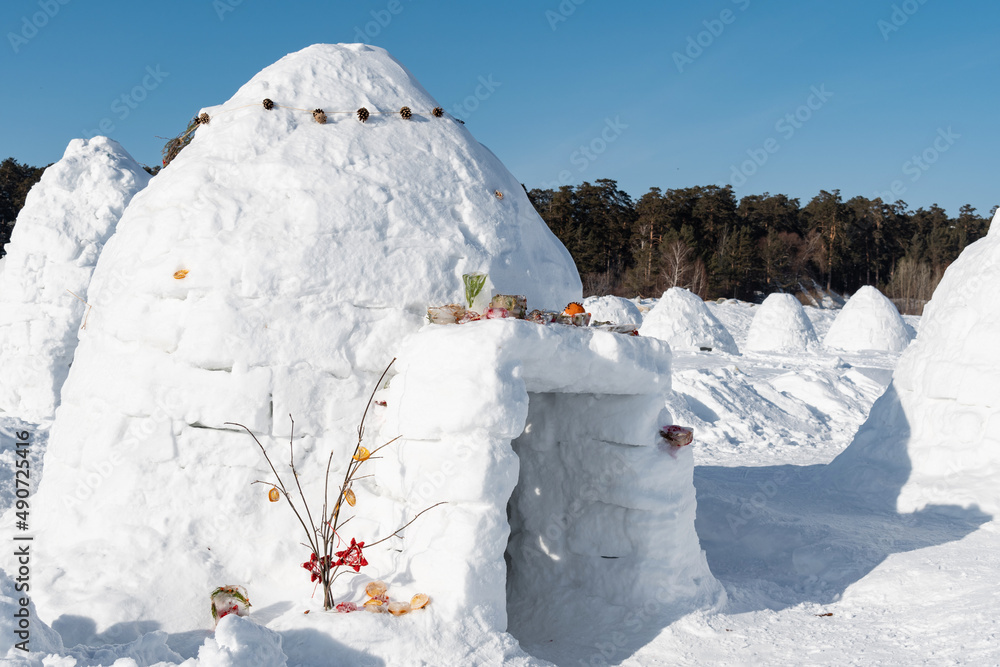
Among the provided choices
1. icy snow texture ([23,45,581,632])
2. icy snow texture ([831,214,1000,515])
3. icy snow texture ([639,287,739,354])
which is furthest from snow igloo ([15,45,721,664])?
icy snow texture ([639,287,739,354])

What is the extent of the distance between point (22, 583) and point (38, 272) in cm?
847

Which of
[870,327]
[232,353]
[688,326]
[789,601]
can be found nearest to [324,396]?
[232,353]

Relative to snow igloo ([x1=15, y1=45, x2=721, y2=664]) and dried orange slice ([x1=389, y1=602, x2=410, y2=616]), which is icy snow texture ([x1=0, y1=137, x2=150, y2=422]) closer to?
snow igloo ([x1=15, y1=45, x2=721, y2=664])

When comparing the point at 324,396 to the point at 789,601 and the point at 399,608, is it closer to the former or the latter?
the point at 399,608

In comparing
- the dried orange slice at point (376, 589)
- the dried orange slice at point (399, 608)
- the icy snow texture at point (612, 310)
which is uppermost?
the icy snow texture at point (612, 310)

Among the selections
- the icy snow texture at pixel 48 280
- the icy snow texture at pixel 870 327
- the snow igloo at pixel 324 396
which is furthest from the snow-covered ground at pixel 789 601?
the icy snow texture at pixel 870 327

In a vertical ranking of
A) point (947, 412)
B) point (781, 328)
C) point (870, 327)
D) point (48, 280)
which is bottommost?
point (947, 412)

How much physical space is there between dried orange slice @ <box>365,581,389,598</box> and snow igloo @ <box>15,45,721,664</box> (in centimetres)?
5

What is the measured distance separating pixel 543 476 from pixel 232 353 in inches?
89.5

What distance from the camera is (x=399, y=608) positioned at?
341cm

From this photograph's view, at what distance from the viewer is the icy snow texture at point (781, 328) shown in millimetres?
19109

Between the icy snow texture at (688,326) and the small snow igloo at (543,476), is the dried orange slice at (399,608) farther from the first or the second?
the icy snow texture at (688,326)

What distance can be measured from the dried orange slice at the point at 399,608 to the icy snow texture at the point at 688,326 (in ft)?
48.5

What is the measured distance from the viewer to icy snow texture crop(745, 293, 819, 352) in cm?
1911
